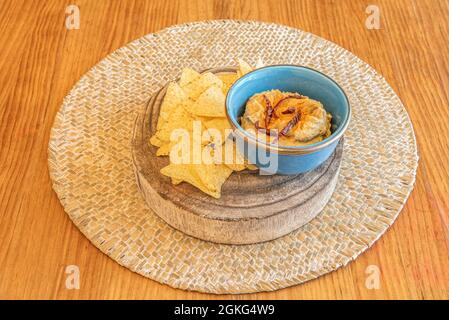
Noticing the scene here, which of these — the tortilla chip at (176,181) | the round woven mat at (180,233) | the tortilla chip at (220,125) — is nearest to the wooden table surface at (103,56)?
the round woven mat at (180,233)

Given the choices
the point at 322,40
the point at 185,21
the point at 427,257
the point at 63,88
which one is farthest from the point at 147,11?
the point at 427,257

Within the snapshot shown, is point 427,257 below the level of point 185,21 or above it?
below

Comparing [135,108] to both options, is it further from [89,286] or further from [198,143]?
[89,286]

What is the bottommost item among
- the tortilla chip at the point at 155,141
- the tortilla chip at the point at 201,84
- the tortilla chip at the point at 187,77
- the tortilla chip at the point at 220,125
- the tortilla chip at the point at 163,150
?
the tortilla chip at the point at 163,150

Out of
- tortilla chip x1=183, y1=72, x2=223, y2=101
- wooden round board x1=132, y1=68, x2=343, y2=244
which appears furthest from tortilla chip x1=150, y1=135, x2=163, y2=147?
tortilla chip x1=183, y1=72, x2=223, y2=101

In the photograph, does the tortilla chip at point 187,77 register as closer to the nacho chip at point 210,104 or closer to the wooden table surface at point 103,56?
the nacho chip at point 210,104

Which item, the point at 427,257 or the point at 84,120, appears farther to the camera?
the point at 84,120
